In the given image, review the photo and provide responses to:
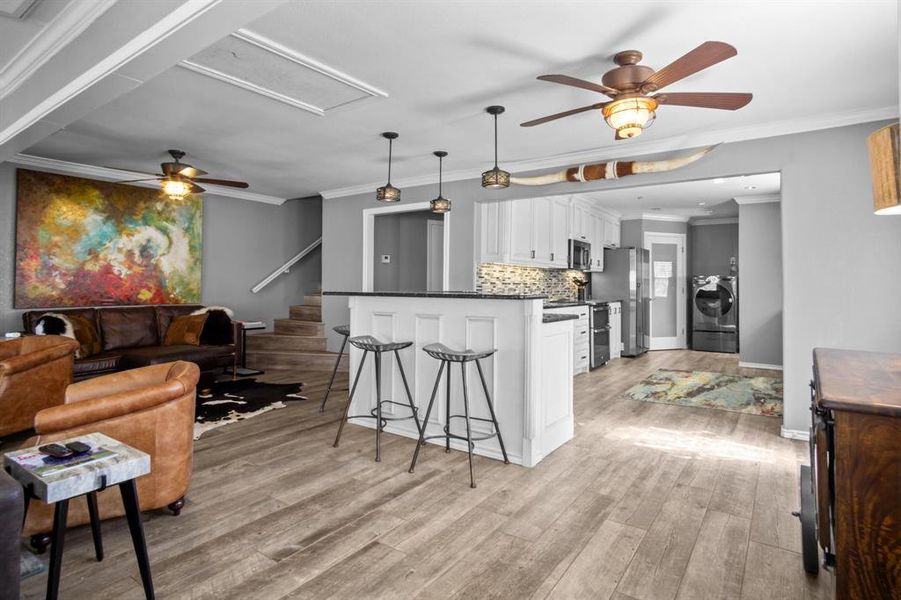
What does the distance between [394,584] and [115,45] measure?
8.73 feet

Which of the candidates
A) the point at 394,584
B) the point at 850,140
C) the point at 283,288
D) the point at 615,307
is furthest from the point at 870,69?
the point at 283,288

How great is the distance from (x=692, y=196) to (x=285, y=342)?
6538 mm

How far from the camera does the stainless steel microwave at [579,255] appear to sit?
23.1 ft

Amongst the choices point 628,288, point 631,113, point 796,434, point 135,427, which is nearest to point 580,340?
point 628,288

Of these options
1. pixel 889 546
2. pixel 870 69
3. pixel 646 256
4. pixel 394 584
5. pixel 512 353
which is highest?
pixel 870 69

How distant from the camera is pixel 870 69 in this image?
118 inches

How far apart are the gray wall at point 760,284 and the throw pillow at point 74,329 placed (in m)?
8.55

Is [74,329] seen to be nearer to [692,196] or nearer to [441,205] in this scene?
[441,205]

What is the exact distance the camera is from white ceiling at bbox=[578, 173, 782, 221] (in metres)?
6.45

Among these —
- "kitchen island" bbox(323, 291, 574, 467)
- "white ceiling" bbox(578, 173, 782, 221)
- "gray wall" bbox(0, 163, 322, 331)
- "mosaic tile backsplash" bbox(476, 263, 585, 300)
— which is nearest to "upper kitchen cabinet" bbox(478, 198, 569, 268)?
"mosaic tile backsplash" bbox(476, 263, 585, 300)

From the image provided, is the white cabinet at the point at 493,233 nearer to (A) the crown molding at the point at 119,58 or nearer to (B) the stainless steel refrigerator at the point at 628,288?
(B) the stainless steel refrigerator at the point at 628,288

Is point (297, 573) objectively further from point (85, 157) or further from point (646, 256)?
point (646, 256)

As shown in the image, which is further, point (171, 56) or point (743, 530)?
point (743, 530)

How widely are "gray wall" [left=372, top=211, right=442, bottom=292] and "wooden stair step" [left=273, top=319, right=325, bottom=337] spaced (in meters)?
1.11
